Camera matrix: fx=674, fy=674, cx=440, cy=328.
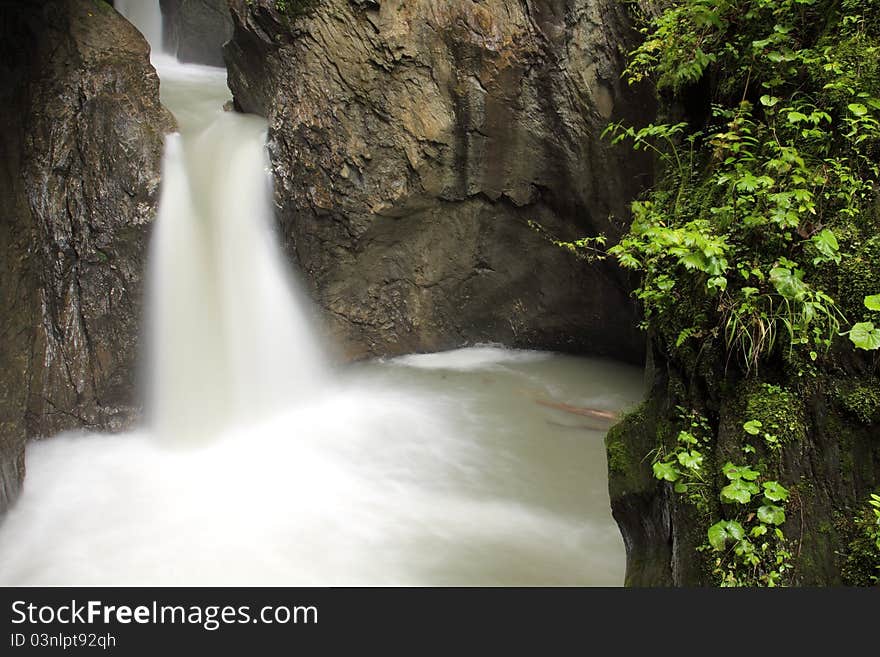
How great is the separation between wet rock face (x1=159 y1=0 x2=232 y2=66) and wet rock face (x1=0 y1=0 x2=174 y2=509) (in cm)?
783

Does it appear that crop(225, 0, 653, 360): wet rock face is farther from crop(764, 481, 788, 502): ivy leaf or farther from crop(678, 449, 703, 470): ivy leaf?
crop(764, 481, 788, 502): ivy leaf

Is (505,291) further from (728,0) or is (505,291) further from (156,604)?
(156,604)

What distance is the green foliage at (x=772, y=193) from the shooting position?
8.80ft

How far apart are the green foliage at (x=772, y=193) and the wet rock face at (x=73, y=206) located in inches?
193

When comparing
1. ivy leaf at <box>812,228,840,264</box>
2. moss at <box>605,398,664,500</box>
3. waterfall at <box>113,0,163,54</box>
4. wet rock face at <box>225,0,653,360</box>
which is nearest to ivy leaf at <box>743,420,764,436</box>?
moss at <box>605,398,664,500</box>

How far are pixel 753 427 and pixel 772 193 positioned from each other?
40.6 inches

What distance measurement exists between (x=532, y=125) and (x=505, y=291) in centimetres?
209

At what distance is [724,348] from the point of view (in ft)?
9.36

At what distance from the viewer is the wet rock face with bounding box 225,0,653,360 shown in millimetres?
7145

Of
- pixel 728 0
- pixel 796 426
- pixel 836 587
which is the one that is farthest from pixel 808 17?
pixel 836 587

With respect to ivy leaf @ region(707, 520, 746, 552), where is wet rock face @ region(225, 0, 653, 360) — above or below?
above

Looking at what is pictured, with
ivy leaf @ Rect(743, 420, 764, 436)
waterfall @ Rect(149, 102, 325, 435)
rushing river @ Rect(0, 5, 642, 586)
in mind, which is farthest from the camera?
waterfall @ Rect(149, 102, 325, 435)

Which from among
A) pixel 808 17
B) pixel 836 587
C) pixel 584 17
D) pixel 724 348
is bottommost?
pixel 836 587

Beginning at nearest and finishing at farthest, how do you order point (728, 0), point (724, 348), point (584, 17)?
point (724, 348) < point (728, 0) < point (584, 17)
